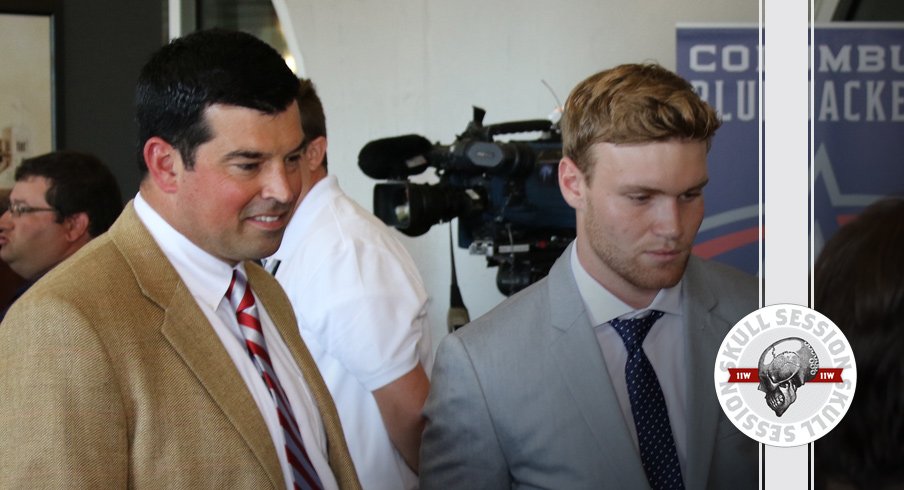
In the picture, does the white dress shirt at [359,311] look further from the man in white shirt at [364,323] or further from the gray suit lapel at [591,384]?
the gray suit lapel at [591,384]

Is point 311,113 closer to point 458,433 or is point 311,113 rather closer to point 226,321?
point 226,321

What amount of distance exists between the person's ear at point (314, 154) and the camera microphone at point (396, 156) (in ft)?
1.70

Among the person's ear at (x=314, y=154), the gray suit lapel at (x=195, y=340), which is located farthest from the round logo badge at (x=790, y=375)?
the person's ear at (x=314, y=154)

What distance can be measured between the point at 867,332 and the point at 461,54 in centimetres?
68

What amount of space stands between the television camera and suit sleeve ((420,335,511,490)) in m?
0.12

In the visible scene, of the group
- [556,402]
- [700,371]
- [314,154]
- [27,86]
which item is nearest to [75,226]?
[27,86]

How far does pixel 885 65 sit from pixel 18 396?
0.87 meters

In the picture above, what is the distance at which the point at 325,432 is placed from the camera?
1562mm

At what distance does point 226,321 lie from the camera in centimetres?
149

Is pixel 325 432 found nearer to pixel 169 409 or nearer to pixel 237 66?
pixel 169 409

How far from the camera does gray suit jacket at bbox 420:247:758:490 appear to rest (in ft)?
3.28

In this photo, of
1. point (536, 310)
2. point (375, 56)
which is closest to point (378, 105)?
point (375, 56)

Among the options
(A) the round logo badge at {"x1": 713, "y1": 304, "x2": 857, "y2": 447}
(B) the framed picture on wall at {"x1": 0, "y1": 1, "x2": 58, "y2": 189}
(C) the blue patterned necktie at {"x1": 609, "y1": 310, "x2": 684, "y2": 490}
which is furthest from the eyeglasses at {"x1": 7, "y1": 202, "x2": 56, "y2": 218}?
(A) the round logo badge at {"x1": 713, "y1": 304, "x2": 857, "y2": 447}

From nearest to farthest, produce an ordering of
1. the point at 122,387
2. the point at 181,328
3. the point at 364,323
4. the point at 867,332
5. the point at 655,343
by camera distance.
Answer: the point at 867,332 < the point at 655,343 < the point at 122,387 < the point at 181,328 < the point at 364,323
